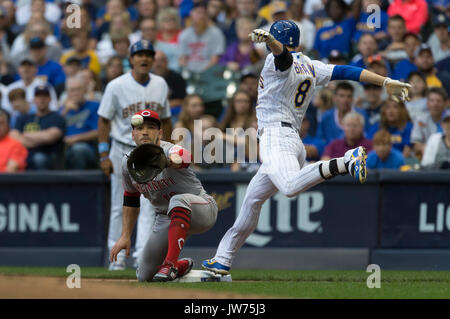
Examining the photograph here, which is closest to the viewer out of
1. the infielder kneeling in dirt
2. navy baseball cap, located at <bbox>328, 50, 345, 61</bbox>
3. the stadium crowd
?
the infielder kneeling in dirt

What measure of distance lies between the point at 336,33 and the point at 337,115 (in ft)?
6.41

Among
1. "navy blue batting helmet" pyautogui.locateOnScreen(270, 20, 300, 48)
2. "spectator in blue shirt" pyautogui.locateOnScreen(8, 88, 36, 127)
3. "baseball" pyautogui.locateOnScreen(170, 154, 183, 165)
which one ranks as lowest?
"baseball" pyautogui.locateOnScreen(170, 154, 183, 165)

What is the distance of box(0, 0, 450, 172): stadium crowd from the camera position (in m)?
10.1

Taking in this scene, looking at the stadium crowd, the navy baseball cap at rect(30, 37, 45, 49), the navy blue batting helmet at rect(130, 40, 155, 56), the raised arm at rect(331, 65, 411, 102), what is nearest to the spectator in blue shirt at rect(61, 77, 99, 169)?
the stadium crowd

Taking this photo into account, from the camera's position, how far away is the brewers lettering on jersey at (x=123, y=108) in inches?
333

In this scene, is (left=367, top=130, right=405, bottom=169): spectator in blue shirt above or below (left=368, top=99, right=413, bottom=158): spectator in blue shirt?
below

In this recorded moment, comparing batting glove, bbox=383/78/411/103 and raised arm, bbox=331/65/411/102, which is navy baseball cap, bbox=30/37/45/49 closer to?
raised arm, bbox=331/65/411/102

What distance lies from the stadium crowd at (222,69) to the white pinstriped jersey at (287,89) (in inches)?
108

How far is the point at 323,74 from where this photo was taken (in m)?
6.91

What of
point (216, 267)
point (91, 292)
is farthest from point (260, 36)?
point (91, 292)

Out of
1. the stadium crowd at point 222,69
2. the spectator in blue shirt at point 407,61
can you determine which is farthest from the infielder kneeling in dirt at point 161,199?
the spectator in blue shirt at point 407,61

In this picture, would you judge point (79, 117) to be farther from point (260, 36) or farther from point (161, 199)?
point (260, 36)

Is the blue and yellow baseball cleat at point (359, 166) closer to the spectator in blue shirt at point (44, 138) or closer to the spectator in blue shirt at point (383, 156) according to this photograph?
the spectator in blue shirt at point (383, 156)

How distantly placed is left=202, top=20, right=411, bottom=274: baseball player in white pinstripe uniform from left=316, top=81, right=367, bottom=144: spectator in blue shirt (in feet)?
11.3
